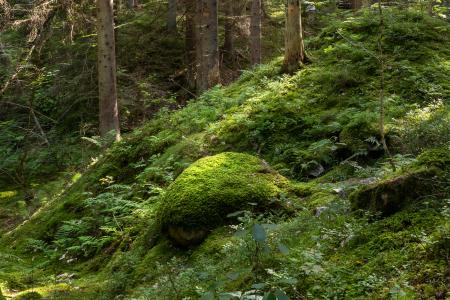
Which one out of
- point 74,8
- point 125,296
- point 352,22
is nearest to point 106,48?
point 74,8

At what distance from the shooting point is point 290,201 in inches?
227

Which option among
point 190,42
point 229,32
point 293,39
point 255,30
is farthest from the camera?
point 229,32

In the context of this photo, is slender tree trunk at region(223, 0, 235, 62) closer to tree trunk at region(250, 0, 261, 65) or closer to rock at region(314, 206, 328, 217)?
tree trunk at region(250, 0, 261, 65)

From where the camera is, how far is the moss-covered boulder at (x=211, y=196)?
573 centimetres

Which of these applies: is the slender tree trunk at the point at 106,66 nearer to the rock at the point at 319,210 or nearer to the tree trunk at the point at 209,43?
the tree trunk at the point at 209,43

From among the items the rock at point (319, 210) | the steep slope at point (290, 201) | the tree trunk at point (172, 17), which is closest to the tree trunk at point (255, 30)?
the tree trunk at point (172, 17)

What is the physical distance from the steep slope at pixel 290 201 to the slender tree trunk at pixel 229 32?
27.5ft

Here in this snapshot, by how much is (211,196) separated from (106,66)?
819 centimetres

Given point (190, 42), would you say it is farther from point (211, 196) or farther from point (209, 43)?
point (211, 196)

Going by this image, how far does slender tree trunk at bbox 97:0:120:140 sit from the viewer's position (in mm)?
12586

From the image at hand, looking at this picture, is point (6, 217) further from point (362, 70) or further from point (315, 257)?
point (315, 257)

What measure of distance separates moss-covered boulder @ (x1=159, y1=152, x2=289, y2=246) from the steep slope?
16 cm

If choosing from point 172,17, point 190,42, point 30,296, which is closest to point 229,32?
point 190,42

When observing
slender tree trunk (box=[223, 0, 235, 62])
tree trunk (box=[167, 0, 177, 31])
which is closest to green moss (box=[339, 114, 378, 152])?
slender tree trunk (box=[223, 0, 235, 62])
